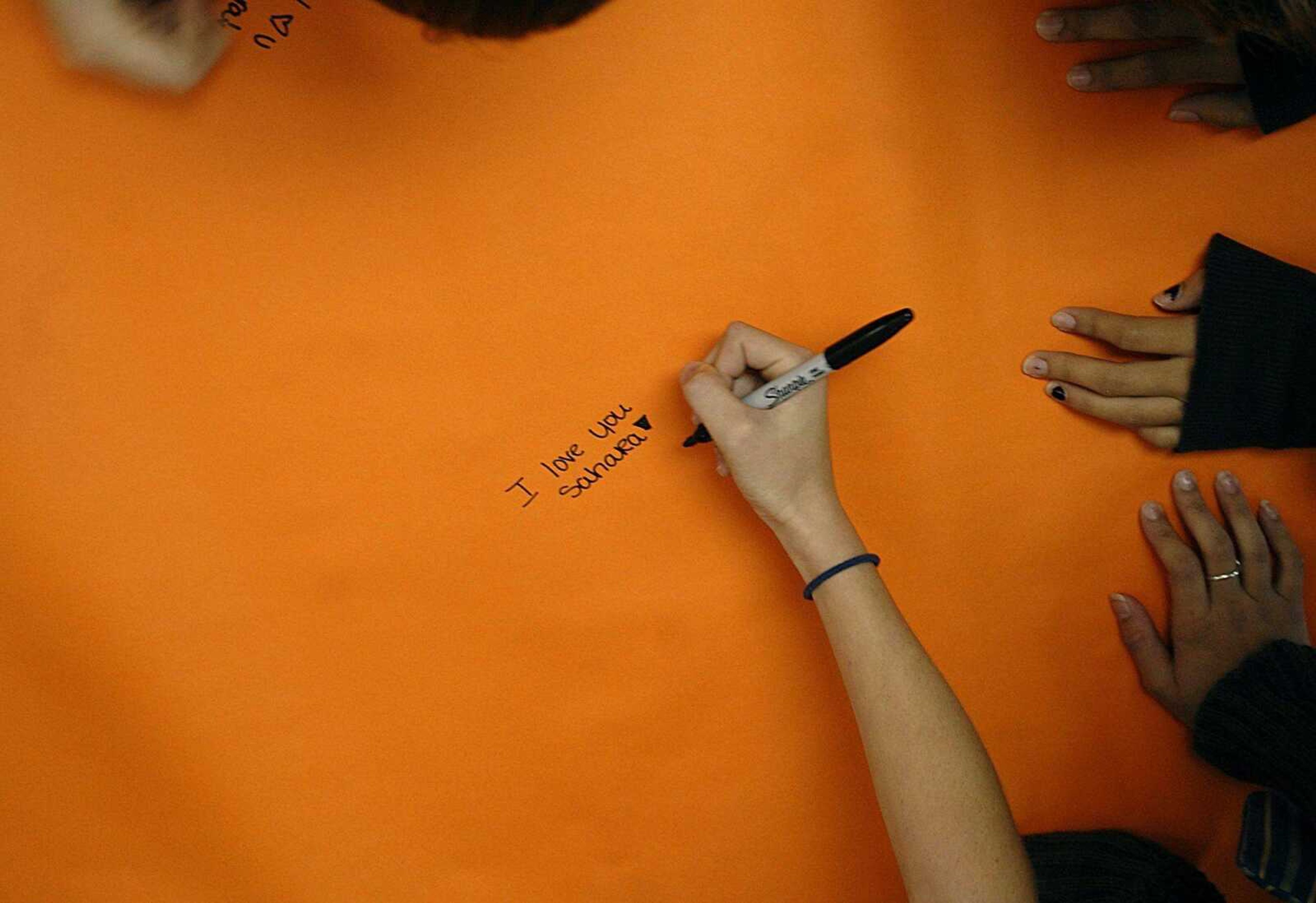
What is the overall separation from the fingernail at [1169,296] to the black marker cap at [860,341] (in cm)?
26

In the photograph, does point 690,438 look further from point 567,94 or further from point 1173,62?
point 1173,62

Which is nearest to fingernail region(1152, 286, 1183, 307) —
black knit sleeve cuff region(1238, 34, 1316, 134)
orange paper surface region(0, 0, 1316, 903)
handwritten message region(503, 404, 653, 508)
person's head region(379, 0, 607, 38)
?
orange paper surface region(0, 0, 1316, 903)

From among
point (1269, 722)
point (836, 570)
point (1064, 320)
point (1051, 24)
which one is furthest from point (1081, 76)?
point (1269, 722)

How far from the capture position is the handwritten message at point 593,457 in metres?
0.62

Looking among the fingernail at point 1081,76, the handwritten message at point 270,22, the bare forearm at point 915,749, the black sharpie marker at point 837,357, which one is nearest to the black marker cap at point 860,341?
the black sharpie marker at point 837,357

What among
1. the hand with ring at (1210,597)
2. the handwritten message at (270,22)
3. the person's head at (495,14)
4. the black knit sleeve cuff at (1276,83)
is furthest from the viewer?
the hand with ring at (1210,597)

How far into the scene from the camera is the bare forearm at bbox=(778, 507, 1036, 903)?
54cm

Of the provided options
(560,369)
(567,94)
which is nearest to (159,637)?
(560,369)

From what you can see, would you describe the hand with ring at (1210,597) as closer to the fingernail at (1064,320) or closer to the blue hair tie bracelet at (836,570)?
the fingernail at (1064,320)

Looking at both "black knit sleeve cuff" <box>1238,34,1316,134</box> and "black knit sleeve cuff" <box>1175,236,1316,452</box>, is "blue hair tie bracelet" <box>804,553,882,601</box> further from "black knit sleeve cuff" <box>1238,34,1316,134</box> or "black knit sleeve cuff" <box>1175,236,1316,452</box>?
"black knit sleeve cuff" <box>1238,34,1316,134</box>

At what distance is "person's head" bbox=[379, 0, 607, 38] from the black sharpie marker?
258 millimetres

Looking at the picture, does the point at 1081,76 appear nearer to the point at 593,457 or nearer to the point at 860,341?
the point at 860,341

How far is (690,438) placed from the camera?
0.60 m

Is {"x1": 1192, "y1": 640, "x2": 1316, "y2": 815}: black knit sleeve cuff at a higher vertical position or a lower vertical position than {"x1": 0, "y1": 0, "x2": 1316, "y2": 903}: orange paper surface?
lower
